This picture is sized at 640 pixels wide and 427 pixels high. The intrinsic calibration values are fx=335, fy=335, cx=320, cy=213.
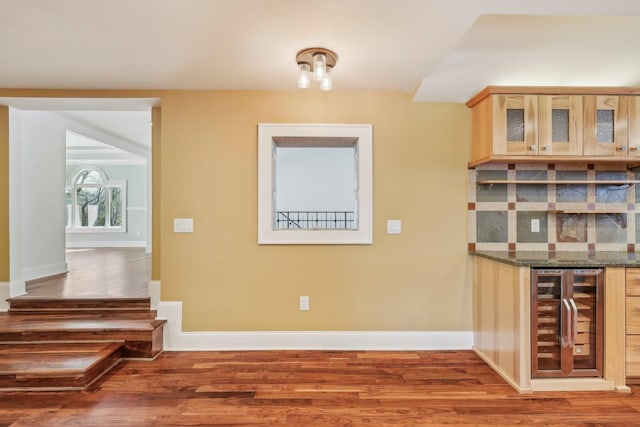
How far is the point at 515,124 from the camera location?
263cm

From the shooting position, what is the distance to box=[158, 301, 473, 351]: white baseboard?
292cm

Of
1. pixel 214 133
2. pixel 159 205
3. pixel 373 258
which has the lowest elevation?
pixel 373 258

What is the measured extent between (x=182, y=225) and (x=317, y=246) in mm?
1196

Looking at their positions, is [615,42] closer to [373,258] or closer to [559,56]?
[559,56]

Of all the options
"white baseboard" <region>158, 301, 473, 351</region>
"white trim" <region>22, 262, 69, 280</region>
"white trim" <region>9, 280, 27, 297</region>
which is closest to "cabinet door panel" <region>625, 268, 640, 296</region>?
"white baseboard" <region>158, 301, 473, 351</region>

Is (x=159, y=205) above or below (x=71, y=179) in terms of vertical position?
below

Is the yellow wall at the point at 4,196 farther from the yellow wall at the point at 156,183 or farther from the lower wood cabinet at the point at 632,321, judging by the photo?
the lower wood cabinet at the point at 632,321

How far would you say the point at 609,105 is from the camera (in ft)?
8.63

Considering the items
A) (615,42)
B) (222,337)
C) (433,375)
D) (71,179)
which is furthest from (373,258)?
(71,179)

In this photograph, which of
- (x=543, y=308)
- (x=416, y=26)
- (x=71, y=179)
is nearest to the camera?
(x=416, y=26)

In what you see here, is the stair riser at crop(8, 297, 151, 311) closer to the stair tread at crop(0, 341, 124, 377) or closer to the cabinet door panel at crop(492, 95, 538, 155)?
the stair tread at crop(0, 341, 124, 377)

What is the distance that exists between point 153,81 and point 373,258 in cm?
238

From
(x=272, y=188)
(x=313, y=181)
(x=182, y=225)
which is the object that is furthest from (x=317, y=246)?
(x=313, y=181)

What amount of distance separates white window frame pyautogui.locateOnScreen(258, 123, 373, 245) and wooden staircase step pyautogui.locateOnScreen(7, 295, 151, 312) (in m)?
1.32
